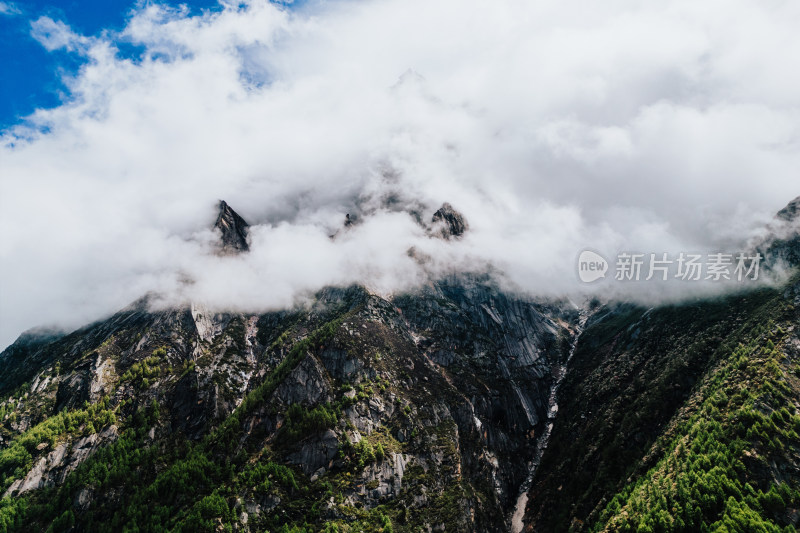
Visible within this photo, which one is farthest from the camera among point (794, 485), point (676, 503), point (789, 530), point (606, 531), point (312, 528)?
point (312, 528)

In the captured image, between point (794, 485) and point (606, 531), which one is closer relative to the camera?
point (794, 485)

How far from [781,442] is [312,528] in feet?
632

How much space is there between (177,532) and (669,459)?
21631 centimetres

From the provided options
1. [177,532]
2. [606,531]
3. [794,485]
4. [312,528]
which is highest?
[794,485]

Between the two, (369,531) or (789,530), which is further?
(369,531)

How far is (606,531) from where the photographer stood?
608 feet

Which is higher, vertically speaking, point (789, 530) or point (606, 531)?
point (789, 530)

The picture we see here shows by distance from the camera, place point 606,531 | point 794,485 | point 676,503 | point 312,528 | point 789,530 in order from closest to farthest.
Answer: point 789,530 → point 794,485 → point 676,503 → point 606,531 → point 312,528

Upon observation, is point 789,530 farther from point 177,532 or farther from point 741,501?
point 177,532

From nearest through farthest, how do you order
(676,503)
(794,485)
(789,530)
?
(789,530)
(794,485)
(676,503)

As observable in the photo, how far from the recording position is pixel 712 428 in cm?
19325

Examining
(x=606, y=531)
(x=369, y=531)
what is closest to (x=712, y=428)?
(x=606, y=531)

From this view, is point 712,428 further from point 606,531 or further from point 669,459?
point 606,531

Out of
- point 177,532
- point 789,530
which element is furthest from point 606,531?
point 177,532
